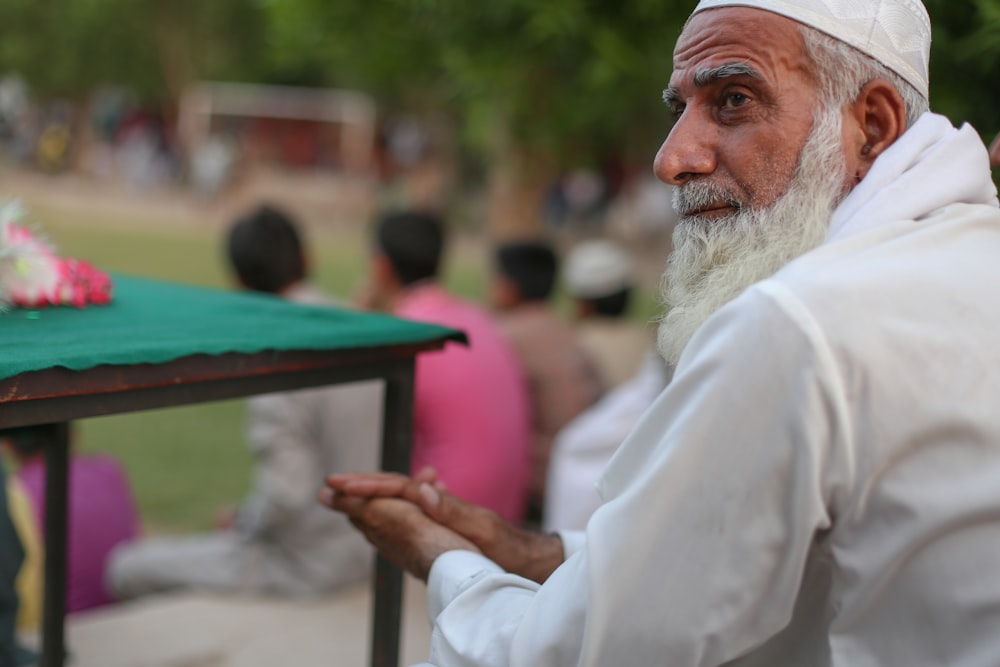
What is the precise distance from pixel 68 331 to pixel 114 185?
92.2ft

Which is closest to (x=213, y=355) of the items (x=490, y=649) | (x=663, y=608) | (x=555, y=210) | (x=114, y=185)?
(x=490, y=649)

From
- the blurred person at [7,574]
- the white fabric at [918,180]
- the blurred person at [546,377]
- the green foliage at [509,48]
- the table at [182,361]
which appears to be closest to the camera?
the white fabric at [918,180]

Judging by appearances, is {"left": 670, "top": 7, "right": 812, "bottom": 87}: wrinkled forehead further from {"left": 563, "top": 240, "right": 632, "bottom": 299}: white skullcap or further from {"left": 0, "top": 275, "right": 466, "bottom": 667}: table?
{"left": 563, "top": 240, "right": 632, "bottom": 299}: white skullcap

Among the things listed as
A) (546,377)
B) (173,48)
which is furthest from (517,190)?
(173,48)

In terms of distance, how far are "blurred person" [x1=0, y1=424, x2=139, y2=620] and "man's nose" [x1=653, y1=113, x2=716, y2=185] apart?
2682 mm

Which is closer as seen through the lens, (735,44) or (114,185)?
(735,44)

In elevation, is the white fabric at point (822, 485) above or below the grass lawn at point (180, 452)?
above

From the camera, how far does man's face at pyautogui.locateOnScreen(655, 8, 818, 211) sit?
1546 millimetres

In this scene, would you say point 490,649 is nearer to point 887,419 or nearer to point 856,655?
point 856,655

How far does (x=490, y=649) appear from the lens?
4.62 feet

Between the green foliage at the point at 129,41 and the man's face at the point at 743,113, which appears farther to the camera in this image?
the green foliage at the point at 129,41

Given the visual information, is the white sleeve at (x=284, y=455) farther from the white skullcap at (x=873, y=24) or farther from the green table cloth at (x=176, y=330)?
the white skullcap at (x=873, y=24)

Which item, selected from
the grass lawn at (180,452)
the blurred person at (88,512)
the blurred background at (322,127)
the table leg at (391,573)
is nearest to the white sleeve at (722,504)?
the table leg at (391,573)

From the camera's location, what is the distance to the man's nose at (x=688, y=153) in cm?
158
